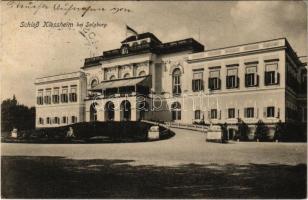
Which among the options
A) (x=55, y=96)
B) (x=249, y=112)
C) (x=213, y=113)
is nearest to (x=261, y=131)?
(x=249, y=112)

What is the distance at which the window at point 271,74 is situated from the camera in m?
14.6

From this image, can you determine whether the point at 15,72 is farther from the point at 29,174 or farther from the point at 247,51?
the point at 247,51

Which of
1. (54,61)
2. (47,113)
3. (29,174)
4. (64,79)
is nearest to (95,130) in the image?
(47,113)

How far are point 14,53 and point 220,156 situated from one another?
6.77m

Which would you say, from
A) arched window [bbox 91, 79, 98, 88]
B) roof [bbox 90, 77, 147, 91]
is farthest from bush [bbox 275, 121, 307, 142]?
arched window [bbox 91, 79, 98, 88]

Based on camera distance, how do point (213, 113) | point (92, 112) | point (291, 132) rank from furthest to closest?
point (92, 112) < point (213, 113) < point (291, 132)

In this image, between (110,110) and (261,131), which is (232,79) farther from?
(110,110)

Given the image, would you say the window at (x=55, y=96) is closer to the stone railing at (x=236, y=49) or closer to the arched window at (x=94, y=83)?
the arched window at (x=94, y=83)

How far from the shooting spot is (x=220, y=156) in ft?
33.6

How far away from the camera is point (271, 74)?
14938mm

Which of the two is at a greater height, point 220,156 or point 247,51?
point 247,51

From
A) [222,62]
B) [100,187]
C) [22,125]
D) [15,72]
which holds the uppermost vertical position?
[222,62]

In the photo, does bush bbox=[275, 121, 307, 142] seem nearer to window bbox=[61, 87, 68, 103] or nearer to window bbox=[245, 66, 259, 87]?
window bbox=[245, 66, 259, 87]

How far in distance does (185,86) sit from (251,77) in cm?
487
